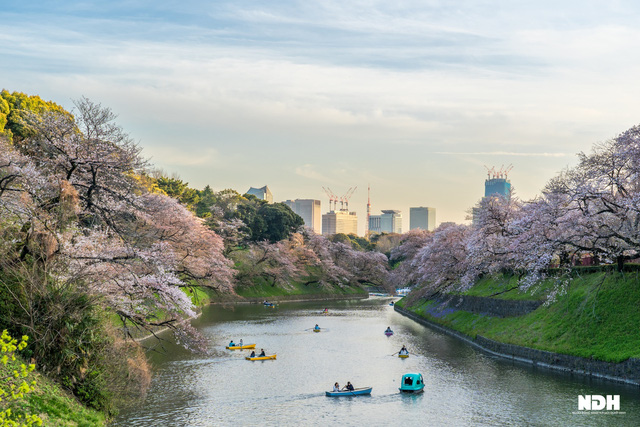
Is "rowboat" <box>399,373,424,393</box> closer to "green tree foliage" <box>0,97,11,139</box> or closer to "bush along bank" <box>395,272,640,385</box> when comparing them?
"bush along bank" <box>395,272,640,385</box>

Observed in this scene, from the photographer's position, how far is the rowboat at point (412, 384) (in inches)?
1404

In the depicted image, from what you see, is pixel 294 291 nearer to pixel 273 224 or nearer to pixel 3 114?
pixel 273 224

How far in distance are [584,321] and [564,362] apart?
393cm

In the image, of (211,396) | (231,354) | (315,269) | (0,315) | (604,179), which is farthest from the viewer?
(315,269)

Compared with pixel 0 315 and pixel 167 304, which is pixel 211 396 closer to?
pixel 167 304

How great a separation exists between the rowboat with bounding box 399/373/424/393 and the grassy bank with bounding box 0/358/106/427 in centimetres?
1860

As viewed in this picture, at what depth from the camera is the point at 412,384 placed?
117ft

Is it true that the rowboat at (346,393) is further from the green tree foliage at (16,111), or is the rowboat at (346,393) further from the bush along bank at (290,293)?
the bush along bank at (290,293)

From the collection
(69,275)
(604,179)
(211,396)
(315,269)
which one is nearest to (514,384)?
(604,179)

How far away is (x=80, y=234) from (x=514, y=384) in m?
27.6

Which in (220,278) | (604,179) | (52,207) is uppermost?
(604,179)

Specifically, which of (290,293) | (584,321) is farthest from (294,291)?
(584,321)

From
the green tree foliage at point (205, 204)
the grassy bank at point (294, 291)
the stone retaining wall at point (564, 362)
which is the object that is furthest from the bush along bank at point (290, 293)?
the stone retaining wall at point (564, 362)

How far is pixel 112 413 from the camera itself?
87.6 ft
